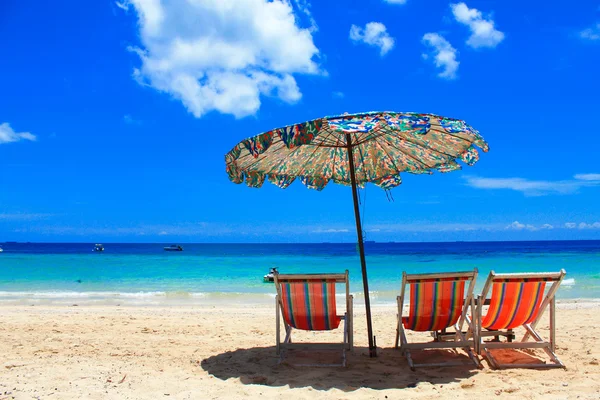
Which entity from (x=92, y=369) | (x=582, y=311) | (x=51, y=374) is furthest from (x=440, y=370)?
(x=582, y=311)

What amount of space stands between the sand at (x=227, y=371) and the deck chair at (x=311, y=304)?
8.7 inches

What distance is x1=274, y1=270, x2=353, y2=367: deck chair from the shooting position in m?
4.16

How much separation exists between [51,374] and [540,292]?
4.09 metres

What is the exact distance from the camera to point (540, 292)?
4012mm

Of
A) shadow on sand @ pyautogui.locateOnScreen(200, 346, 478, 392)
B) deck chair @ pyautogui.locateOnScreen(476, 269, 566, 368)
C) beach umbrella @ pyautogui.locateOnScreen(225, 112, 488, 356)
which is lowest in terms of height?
shadow on sand @ pyautogui.locateOnScreen(200, 346, 478, 392)

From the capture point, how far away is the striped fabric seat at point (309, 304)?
4180 mm

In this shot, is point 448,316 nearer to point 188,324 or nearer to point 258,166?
point 258,166

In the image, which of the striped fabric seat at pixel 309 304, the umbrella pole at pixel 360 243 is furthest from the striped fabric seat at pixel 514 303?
the striped fabric seat at pixel 309 304

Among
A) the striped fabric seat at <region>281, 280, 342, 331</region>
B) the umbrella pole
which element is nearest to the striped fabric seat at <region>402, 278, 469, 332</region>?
the umbrella pole

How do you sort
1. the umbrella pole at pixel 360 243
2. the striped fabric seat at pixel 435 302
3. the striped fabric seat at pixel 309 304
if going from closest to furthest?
the striped fabric seat at pixel 435 302 → the striped fabric seat at pixel 309 304 → the umbrella pole at pixel 360 243

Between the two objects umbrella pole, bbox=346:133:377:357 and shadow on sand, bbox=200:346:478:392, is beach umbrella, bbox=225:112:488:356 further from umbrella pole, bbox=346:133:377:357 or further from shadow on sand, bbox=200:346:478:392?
shadow on sand, bbox=200:346:478:392

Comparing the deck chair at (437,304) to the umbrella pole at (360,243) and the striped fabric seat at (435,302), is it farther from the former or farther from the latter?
the umbrella pole at (360,243)

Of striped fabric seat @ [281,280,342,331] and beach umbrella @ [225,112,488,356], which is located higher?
beach umbrella @ [225,112,488,356]

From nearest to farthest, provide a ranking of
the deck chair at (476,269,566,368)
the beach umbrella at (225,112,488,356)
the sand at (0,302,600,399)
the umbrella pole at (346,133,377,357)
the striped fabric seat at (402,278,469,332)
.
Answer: the sand at (0,302,600,399), the beach umbrella at (225,112,488,356), the deck chair at (476,269,566,368), the striped fabric seat at (402,278,469,332), the umbrella pole at (346,133,377,357)
